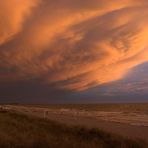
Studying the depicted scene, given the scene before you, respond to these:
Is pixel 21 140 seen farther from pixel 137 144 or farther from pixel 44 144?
pixel 137 144

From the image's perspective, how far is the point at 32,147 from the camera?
15.8 meters

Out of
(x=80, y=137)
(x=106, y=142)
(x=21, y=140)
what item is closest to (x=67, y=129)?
(x=80, y=137)

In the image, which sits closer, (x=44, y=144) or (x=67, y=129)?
(x=44, y=144)

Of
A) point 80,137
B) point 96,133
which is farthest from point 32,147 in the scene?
point 96,133

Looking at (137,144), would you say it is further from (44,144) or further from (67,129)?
(67,129)

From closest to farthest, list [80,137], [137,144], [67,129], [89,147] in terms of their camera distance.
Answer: [89,147], [137,144], [80,137], [67,129]

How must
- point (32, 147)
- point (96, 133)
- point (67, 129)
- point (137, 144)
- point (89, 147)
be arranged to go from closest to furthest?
point (32, 147)
point (89, 147)
point (137, 144)
point (96, 133)
point (67, 129)

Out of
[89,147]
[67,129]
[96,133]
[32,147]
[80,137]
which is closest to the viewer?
[32,147]

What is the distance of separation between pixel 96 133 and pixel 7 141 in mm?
8108

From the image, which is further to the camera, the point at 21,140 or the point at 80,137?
the point at 80,137

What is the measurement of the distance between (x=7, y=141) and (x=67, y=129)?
8784 millimetres

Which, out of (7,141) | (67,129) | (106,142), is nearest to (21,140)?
(7,141)

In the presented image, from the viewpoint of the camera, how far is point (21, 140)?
57.7 ft

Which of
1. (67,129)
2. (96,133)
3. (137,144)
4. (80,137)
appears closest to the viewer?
(137,144)
